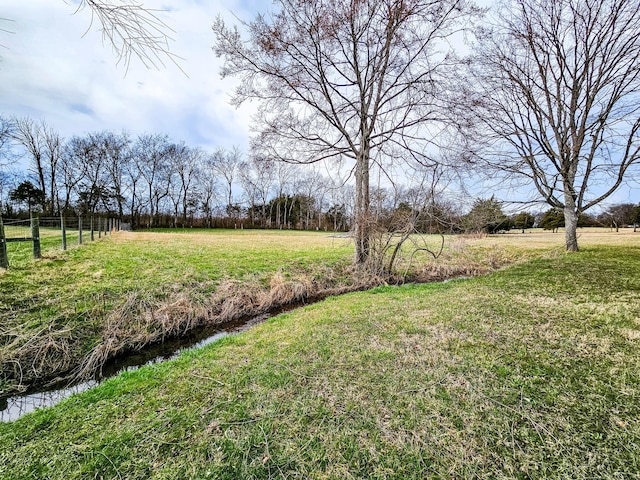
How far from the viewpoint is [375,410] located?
2461mm

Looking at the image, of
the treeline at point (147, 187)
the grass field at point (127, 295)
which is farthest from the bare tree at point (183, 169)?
the grass field at point (127, 295)

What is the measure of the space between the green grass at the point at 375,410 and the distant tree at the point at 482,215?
4.82 metres

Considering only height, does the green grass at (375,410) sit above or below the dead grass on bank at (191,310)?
above

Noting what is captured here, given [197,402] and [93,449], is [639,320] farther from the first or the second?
[93,449]

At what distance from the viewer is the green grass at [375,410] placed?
1974 millimetres

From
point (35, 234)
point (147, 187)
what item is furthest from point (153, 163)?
point (35, 234)

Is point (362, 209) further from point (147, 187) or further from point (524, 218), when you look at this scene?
point (147, 187)

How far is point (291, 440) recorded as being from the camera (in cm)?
219

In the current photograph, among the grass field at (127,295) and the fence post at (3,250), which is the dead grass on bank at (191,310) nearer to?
the grass field at (127,295)

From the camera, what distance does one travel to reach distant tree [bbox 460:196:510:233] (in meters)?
8.80

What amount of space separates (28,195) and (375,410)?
144ft

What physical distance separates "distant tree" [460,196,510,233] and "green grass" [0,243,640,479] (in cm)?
482

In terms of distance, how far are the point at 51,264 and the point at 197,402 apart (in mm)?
7965

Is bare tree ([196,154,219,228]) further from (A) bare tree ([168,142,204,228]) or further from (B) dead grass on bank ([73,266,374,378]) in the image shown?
(B) dead grass on bank ([73,266,374,378])
